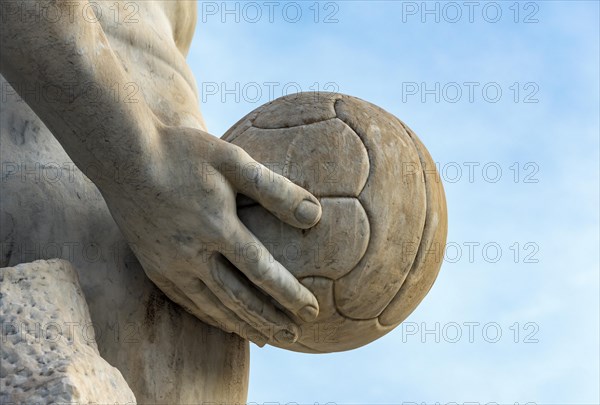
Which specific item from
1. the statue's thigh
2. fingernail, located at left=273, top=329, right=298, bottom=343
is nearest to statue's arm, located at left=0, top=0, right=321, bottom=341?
fingernail, located at left=273, top=329, right=298, bottom=343

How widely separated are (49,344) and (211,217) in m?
0.70

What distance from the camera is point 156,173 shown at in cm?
423

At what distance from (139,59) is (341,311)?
1386 mm

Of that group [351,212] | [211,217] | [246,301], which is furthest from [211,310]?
[351,212]

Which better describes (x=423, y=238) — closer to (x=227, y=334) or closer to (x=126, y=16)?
(x=227, y=334)

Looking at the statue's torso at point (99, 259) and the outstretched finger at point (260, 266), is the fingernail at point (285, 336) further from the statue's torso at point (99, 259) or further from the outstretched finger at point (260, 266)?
the statue's torso at point (99, 259)

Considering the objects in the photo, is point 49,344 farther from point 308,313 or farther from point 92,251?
point 308,313

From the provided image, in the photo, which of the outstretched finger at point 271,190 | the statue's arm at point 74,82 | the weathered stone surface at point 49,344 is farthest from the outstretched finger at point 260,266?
the weathered stone surface at point 49,344

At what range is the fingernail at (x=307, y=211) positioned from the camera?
4.34 meters

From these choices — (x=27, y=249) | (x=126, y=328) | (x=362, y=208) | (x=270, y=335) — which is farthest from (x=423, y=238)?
(x=27, y=249)

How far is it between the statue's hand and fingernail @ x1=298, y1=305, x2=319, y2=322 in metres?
0.01

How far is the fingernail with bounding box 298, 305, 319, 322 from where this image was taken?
447 centimetres

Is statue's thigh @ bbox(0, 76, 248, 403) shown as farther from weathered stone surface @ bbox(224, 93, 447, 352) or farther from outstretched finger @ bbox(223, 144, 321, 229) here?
outstretched finger @ bbox(223, 144, 321, 229)

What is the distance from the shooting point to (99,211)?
4.74 m
